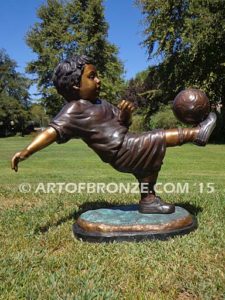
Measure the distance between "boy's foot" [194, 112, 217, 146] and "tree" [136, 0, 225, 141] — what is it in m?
20.3

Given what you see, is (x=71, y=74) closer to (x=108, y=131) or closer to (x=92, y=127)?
(x=92, y=127)

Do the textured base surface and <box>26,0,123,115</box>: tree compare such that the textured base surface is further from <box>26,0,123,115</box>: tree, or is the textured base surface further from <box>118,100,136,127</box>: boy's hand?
<box>26,0,123,115</box>: tree

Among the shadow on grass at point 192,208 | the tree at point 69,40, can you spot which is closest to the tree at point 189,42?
the tree at point 69,40

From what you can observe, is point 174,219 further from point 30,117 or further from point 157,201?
point 30,117

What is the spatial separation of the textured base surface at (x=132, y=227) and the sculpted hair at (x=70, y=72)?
4.52 ft

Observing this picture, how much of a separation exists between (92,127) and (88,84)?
1.49 ft

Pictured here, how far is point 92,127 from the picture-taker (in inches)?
176

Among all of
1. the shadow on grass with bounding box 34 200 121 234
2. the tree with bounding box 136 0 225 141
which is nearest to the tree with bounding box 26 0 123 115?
the tree with bounding box 136 0 225 141

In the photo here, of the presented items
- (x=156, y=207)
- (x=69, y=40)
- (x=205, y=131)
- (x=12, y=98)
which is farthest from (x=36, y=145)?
(x=12, y=98)

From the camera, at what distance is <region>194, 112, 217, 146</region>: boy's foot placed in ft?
14.2

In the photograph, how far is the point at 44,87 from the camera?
41500mm

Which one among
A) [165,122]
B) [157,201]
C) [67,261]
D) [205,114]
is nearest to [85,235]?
[67,261]

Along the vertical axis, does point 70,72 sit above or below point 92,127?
above

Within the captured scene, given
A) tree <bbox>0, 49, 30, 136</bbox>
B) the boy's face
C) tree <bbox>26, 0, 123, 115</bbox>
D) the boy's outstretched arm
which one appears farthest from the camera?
tree <bbox>0, 49, 30, 136</bbox>
